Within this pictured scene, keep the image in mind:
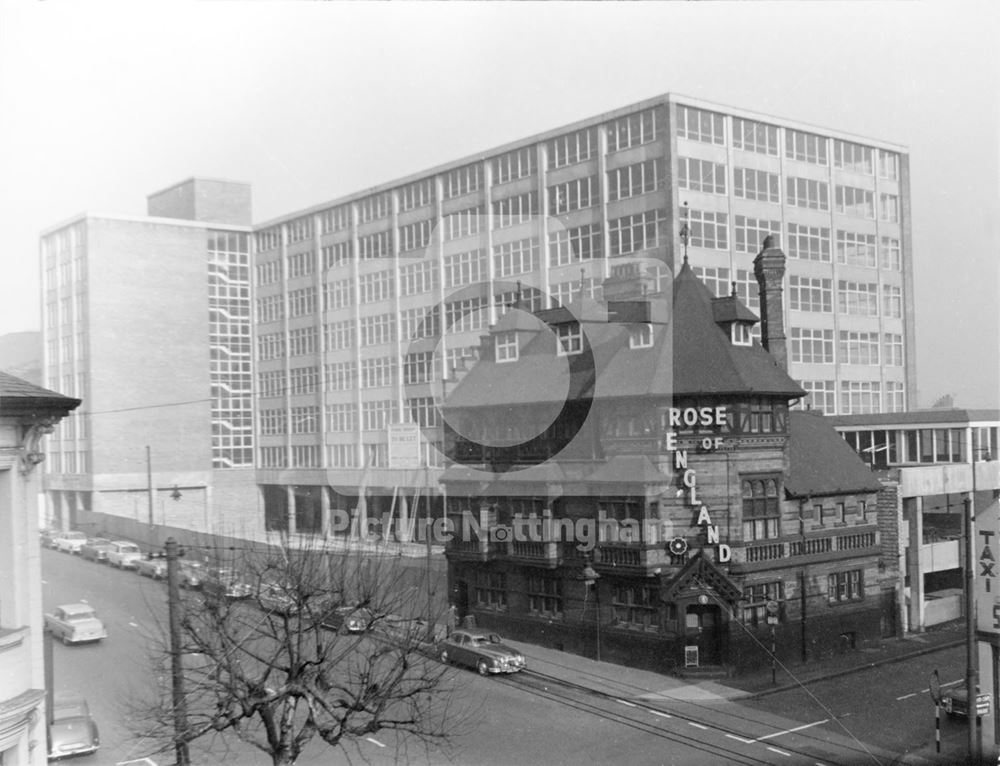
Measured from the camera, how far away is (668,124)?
17.4 metres

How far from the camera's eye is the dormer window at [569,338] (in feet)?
59.8

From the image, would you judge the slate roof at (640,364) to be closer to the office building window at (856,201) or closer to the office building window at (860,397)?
the office building window at (860,397)

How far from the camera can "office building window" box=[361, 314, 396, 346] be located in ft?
57.2

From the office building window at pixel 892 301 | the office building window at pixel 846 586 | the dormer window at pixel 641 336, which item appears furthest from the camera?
the office building window at pixel 846 586

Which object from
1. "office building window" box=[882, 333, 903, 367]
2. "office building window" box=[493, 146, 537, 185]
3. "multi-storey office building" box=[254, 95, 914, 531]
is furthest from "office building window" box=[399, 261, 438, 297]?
"office building window" box=[882, 333, 903, 367]

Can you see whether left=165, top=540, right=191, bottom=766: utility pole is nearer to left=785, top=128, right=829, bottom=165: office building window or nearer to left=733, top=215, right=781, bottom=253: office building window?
left=733, top=215, right=781, bottom=253: office building window

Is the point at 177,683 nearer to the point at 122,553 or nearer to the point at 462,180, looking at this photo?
the point at 122,553

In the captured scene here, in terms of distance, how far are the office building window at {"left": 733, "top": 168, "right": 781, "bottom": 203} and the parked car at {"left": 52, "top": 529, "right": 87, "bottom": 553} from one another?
1433 centimetres

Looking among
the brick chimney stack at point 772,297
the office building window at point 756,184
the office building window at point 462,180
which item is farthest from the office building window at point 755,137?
the office building window at point 462,180

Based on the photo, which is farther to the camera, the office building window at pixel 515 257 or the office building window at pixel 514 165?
the office building window at pixel 515 257

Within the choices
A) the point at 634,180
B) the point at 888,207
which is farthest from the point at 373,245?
the point at 888,207

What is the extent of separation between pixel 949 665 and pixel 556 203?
13941 mm

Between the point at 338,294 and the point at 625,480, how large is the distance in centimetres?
685

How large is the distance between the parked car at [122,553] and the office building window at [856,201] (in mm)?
16199
